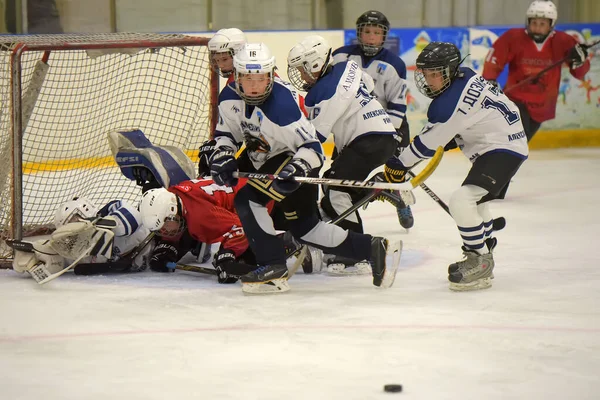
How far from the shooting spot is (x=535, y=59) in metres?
6.93

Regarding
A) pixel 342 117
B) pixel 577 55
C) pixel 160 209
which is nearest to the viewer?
pixel 160 209

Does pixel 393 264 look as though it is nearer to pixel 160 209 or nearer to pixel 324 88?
pixel 324 88

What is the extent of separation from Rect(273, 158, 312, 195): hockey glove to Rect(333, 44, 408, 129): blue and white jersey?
5.17 ft

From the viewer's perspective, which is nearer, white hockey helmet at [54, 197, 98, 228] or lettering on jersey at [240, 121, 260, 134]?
lettering on jersey at [240, 121, 260, 134]

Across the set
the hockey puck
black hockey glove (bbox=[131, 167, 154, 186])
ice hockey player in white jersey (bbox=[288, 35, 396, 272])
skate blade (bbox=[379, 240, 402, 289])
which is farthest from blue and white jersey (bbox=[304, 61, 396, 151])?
the hockey puck

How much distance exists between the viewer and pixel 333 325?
3.45 m

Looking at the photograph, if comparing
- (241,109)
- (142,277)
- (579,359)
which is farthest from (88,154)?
(579,359)

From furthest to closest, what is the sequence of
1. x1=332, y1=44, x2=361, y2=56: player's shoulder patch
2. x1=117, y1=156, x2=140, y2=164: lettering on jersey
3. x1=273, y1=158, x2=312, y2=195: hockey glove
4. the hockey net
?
x1=332, y1=44, x2=361, y2=56: player's shoulder patch, the hockey net, x1=117, y1=156, x2=140, y2=164: lettering on jersey, x1=273, y1=158, x2=312, y2=195: hockey glove

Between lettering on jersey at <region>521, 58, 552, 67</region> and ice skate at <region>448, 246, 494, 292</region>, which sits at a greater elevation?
lettering on jersey at <region>521, 58, 552, 67</region>

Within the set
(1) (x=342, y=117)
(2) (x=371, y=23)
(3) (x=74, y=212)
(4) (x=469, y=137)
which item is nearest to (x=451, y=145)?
(4) (x=469, y=137)

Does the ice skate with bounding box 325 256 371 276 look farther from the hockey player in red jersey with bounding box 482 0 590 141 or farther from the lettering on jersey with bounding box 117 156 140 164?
the hockey player in red jersey with bounding box 482 0 590 141

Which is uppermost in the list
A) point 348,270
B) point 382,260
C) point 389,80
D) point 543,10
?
point 543,10

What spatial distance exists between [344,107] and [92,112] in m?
2.72

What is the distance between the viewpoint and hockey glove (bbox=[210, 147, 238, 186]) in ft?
12.5
